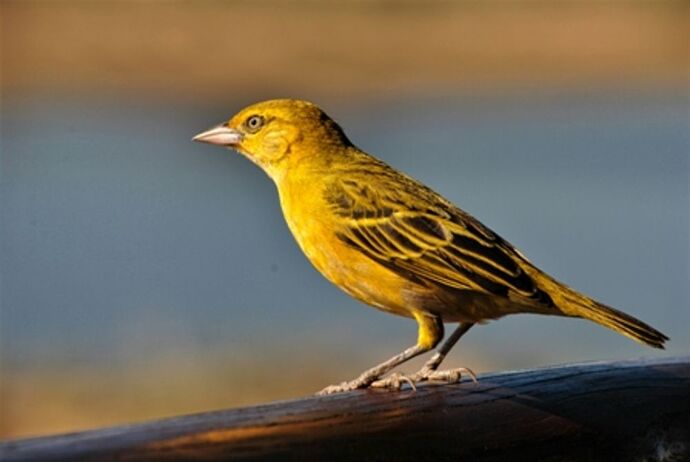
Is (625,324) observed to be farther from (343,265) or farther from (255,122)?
(255,122)

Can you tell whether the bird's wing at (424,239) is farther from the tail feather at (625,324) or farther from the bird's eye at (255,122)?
the bird's eye at (255,122)

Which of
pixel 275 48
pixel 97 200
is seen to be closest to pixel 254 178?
pixel 97 200

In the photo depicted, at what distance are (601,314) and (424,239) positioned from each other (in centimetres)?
80

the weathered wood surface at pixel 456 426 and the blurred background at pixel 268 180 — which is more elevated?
the blurred background at pixel 268 180

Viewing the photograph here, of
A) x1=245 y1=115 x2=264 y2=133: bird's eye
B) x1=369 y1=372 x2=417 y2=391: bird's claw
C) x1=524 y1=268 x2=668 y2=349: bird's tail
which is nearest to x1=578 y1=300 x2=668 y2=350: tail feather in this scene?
x1=524 y1=268 x2=668 y2=349: bird's tail

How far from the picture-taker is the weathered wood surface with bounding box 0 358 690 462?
3930 millimetres

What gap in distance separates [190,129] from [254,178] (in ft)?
19.4

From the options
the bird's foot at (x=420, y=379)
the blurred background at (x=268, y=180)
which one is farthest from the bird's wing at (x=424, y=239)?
the blurred background at (x=268, y=180)

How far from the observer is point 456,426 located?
454 centimetres

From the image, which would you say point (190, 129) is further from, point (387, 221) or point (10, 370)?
point (387, 221)

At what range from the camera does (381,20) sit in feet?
130

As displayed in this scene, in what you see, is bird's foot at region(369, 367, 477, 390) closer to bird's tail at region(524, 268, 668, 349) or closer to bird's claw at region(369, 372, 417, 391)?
bird's claw at region(369, 372, 417, 391)

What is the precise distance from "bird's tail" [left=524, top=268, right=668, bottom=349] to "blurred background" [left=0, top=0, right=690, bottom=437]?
4.26 m

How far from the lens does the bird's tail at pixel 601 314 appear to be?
612 centimetres
